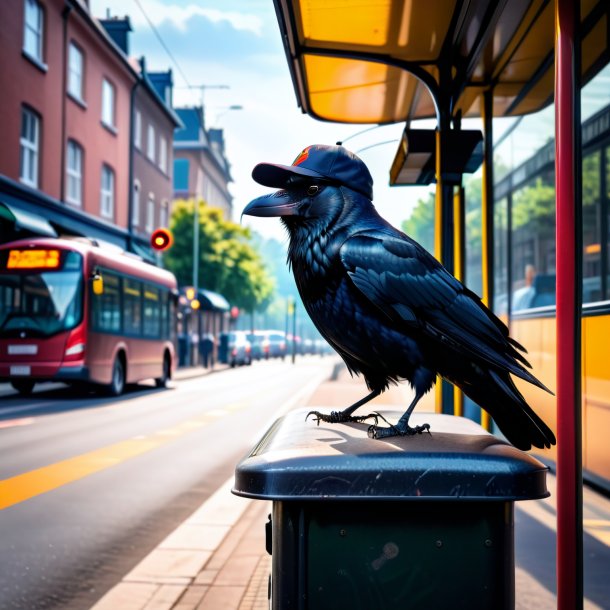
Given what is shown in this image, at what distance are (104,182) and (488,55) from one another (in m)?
27.2

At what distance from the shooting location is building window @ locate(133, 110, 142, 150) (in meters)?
34.5

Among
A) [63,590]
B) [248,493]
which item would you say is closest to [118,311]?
[63,590]

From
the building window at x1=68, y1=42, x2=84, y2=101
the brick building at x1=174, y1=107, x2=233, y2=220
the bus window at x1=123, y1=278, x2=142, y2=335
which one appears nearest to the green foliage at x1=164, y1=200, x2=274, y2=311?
the brick building at x1=174, y1=107, x2=233, y2=220

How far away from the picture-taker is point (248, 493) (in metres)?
1.79

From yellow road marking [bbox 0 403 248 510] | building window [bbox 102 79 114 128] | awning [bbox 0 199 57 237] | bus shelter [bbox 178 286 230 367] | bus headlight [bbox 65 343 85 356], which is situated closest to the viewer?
yellow road marking [bbox 0 403 248 510]

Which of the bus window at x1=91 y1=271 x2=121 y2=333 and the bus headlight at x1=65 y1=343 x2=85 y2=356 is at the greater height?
the bus window at x1=91 y1=271 x2=121 y2=333

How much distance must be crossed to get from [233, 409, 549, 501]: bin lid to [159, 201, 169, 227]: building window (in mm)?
38592

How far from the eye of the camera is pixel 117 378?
18.2m

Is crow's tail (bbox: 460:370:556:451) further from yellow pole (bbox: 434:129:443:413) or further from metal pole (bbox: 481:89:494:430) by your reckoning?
metal pole (bbox: 481:89:494:430)

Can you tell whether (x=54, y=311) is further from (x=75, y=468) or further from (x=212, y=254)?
(x=212, y=254)

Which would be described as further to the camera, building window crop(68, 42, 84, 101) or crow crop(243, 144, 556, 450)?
building window crop(68, 42, 84, 101)

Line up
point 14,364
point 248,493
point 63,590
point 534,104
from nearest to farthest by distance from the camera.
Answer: point 248,493 → point 63,590 → point 534,104 → point 14,364

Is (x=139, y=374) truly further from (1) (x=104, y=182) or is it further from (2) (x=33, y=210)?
(1) (x=104, y=182)

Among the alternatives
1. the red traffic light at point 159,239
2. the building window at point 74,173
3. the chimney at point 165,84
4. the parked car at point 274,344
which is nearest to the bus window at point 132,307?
the red traffic light at point 159,239
